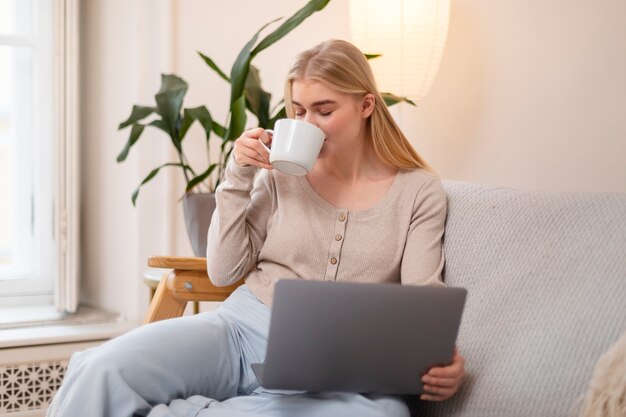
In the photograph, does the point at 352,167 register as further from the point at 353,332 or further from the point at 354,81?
the point at 353,332

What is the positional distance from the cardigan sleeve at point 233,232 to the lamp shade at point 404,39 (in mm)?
664

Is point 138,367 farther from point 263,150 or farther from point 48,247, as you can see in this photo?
point 48,247

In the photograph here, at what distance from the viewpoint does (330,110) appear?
4.84ft

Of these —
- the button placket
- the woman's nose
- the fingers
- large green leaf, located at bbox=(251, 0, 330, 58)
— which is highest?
large green leaf, located at bbox=(251, 0, 330, 58)

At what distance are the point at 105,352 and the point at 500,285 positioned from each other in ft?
2.12

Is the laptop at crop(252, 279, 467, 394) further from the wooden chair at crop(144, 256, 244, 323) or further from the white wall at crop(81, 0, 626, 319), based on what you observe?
the white wall at crop(81, 0, 626, 319)

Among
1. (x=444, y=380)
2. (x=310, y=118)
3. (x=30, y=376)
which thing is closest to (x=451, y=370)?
(x=444, y=380)

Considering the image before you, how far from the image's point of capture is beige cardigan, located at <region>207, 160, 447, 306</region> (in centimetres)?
144

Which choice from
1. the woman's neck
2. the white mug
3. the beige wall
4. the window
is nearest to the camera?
the white mug

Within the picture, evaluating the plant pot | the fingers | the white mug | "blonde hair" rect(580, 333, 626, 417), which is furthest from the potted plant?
"blonde hair" rect(580, 333, 626, 417)

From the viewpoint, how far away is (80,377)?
118 centimetres

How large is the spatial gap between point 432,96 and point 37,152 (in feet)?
4.40

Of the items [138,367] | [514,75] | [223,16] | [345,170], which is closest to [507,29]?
[514,75]

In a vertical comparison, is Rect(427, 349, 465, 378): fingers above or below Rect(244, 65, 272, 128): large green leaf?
below
